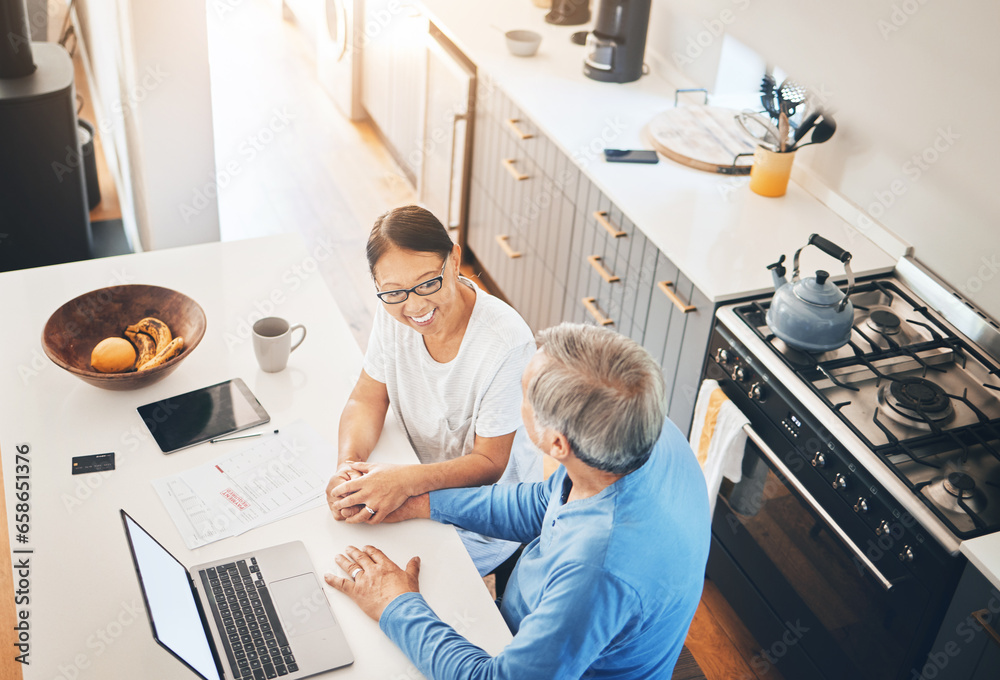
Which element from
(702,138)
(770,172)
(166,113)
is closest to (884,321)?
(770,172)

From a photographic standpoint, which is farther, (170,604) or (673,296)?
(673,296)

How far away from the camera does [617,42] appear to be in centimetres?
316

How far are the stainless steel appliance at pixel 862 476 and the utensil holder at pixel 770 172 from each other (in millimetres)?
444

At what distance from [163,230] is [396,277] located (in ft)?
6.17

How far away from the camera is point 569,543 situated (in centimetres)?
132

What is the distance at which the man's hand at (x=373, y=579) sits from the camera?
148 centimetres

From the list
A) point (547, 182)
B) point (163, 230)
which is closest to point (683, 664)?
point (547, 182)

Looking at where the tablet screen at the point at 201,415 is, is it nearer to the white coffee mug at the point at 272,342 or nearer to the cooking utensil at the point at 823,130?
the white coffee mug at the point at 272,342

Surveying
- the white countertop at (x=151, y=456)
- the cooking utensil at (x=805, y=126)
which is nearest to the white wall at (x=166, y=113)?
the white countertop at (x=151, y=456)

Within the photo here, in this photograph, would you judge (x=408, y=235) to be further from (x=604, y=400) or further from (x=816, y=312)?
(x=816, y=312)

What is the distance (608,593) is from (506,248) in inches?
91.5

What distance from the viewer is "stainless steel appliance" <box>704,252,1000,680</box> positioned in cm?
176

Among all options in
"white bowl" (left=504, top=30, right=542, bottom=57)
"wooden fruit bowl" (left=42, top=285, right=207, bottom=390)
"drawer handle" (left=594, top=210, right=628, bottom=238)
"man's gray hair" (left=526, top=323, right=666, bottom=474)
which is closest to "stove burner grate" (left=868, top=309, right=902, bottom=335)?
"drawer handle" (left=594, top=210, right=628, bottom=238)

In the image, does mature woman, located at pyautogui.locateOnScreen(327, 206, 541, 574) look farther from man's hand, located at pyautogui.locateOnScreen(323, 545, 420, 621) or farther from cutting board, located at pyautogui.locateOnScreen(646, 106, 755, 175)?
cutting board, located at pyautogui.locateOnScreen(646, 106, 755, 175)
